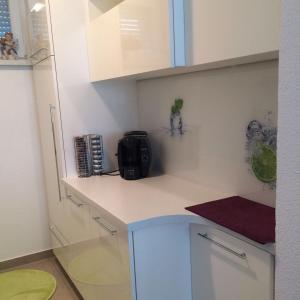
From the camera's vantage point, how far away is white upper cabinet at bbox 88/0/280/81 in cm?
98

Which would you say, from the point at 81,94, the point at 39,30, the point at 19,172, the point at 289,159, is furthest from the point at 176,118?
the point at 19,172

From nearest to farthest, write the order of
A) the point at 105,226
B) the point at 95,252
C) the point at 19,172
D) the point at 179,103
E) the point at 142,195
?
the point at 105,226, the point at 142,195, the point at 95,252, the point at 179,103, the point at 19,172

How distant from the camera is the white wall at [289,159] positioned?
61 cm

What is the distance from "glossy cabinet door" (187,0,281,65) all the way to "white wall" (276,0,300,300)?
0.33m

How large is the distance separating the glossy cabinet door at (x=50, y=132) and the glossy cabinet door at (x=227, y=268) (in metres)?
1.20

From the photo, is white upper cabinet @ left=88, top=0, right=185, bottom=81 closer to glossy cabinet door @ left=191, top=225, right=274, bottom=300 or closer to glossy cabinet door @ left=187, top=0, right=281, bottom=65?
glossy cabinet door @ left=187, top=0, right=281, bottom=65

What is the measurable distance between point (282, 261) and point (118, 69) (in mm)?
1329

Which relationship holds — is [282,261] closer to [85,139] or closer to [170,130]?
[170,130]

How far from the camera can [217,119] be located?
63.8 inches

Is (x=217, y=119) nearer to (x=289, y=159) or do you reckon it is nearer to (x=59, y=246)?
(x=289, y=159)

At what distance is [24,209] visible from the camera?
270cm

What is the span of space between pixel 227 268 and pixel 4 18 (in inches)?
95.2

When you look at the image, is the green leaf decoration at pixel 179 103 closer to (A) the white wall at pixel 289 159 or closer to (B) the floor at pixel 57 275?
(A) the white wall at pixel 289 159

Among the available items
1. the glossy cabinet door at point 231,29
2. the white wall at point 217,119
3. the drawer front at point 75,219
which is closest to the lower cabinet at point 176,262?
the drawer front at point 75,219
